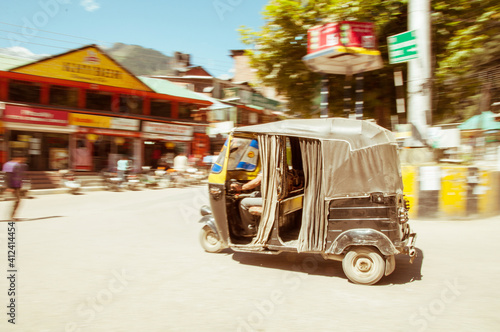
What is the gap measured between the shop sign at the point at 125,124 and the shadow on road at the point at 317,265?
16.6 meters

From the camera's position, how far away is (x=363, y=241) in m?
4.35

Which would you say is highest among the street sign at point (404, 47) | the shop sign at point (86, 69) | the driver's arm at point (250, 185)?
the shop sign at point (86, 69)

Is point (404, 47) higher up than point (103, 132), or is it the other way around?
point (404, 47)

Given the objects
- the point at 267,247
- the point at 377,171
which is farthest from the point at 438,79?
the point at 267,247

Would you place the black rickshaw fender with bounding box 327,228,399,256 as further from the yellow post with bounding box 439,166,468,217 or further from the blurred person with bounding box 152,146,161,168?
the blurred person with bounding box 152,146,161,168

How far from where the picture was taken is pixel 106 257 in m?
5.69

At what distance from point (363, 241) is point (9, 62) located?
20.2 metres

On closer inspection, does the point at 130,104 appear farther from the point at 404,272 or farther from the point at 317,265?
the point at 404,272

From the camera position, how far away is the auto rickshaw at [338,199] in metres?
4.42

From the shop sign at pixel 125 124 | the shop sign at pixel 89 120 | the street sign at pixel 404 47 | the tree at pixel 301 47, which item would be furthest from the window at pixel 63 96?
the street sign at pixel 404 47

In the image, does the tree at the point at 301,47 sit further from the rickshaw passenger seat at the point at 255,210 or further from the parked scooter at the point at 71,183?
the parked scooter at the point at 71,183

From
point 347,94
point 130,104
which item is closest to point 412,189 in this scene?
point 347,94

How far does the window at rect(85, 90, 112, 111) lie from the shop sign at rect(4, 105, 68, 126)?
5.78 feet

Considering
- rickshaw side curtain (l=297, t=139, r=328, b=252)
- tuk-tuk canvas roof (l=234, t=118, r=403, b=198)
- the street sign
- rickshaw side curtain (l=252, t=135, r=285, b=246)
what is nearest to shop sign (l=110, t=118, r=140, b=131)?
the street sign
